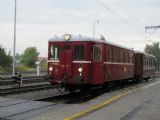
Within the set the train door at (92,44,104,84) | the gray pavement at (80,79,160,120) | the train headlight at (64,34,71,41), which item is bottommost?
the gray pavement at (80,79,160,120)

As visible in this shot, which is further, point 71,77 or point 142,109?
point 71,77

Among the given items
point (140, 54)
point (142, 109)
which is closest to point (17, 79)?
point (140, 54)

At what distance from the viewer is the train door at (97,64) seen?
Result: 1930cm

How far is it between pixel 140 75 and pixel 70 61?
51.8ft

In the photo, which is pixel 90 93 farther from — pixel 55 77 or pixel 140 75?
pixel 140 75

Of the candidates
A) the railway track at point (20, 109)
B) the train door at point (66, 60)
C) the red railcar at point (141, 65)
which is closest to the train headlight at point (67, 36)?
the train door at point (66, 60)

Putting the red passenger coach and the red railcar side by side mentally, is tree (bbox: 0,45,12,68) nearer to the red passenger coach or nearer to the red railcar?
the red railcar

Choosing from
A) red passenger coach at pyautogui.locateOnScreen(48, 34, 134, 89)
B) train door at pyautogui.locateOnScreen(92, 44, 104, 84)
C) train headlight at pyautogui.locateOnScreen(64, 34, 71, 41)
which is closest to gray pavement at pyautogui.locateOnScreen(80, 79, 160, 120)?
red passenger coach at pyautogui.locateOnScreen(48, 34, 134, 89)

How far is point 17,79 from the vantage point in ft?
86.5

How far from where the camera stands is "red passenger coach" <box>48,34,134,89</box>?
18.9 m

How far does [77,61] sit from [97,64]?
1096 millimetres

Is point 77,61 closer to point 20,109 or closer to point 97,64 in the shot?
point 97,64

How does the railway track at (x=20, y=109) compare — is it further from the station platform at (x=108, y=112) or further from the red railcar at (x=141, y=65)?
the red railcar at (x=141, y=65)

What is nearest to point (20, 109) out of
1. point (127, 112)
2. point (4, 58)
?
point (127, 112)
